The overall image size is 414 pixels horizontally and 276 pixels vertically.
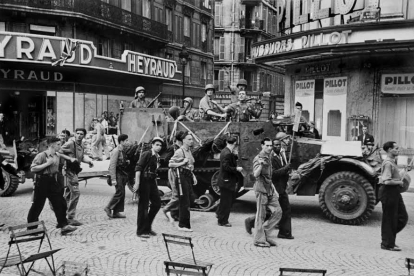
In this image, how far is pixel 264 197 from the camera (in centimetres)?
778

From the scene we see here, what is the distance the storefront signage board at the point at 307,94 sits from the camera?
21.0 meters

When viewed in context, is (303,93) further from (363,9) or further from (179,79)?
(179,79)

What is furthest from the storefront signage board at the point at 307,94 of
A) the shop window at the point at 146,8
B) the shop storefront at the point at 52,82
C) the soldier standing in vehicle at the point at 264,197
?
the shop window at the point at 146,8

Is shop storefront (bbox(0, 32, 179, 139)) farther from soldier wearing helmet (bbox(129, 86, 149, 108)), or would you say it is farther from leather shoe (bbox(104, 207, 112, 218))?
leather shoe (bbox(104, 207, 112, 218))

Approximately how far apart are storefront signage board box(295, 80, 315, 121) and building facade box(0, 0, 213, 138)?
10.4 m

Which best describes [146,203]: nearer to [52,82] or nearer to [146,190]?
[146,190]

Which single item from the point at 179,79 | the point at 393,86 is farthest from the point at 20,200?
the point at 179,79

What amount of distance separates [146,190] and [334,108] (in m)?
13.5

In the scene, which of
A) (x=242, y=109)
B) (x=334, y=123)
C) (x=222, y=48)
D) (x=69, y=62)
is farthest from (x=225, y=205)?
(x=222, y=48)

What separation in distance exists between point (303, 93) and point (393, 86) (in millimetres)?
4552

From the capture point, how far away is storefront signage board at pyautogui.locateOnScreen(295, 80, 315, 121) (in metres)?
21.0

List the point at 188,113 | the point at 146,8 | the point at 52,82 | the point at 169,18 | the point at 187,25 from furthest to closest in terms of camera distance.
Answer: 1. the point at 187,25
2. the point at 169,18
3. the point at 146,8
4. the point at 52,82
5. the point at 188,113

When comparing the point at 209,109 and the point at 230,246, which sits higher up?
the point at 209,109

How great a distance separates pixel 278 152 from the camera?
28.2 ft
